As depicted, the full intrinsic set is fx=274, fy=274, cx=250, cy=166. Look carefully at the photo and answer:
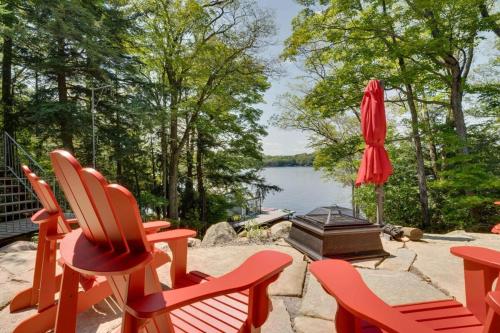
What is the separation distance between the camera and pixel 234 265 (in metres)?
3.04

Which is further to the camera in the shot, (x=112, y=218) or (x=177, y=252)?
(x=177, y=252)

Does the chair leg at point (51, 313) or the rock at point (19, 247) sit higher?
the chair leg at point (51, 313)

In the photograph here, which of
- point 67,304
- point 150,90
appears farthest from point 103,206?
point 150,90

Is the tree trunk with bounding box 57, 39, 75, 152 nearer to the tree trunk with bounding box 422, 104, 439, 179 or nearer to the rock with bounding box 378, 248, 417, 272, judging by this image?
the rock with bounding box 378, 248, 417, 272

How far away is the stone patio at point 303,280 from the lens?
1945mm

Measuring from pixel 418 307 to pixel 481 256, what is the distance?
380 millimetres

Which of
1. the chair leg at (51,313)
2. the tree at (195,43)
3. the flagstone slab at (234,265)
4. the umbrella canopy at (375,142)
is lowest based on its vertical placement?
the flagstone slab at (234,265)

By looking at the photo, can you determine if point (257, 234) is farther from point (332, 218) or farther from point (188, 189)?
point (188, 189)

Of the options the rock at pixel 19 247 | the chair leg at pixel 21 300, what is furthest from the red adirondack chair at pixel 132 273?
the rock at pixel 19 247

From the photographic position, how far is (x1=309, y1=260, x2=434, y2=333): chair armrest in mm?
777

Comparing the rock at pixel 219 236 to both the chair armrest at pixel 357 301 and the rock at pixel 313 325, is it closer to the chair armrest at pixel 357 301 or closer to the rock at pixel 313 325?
the rock at pixel 313 325

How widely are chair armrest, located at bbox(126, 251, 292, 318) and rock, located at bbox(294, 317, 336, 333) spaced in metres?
0.89

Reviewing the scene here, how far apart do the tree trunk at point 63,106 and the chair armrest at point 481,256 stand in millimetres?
8459

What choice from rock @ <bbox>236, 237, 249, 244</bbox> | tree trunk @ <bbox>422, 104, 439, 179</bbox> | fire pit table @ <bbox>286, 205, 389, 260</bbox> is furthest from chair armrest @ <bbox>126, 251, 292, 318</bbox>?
tree trunk @ <bbox>422, 104, 439, 179</bbox>
